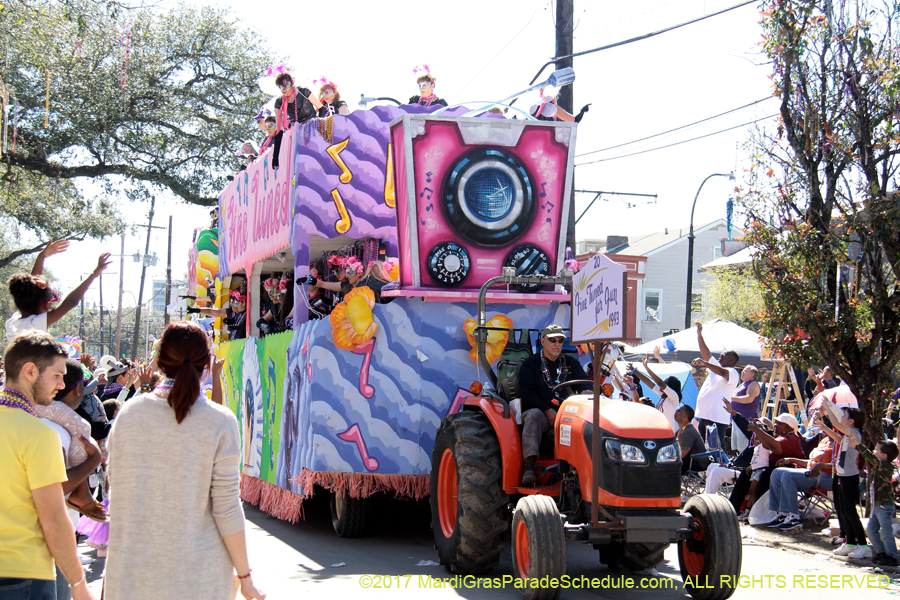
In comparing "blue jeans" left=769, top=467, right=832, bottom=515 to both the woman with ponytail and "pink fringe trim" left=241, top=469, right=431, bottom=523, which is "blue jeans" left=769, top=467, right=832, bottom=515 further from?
the woman with ponytail

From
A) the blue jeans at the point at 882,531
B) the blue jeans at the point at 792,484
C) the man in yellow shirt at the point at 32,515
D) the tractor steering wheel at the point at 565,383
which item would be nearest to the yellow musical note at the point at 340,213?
the tractor steering wheel at the point at 565,383

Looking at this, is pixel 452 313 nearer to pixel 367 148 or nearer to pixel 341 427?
pixel 341 427

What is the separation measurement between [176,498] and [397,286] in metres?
5.49

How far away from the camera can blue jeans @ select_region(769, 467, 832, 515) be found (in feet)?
29.9

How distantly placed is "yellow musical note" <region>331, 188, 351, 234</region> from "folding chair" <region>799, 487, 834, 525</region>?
5.61 m

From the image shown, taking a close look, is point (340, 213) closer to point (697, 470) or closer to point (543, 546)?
point (543, 546)

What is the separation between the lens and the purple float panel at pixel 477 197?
8766mm

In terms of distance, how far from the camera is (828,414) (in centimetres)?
833

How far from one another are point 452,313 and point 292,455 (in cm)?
222

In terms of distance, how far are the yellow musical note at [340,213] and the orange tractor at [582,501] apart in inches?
120

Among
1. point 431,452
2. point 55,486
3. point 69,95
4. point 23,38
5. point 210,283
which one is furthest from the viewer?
point 69,95

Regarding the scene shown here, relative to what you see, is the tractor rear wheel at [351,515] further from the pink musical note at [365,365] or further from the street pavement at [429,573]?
the pink musical note at [365,365]

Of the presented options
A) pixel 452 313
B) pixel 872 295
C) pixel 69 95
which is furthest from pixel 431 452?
pixel 69 95

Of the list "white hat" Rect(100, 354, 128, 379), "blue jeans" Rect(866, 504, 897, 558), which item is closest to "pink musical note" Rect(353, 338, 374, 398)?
"white hat" Rect(100, 354, 128, 379)
